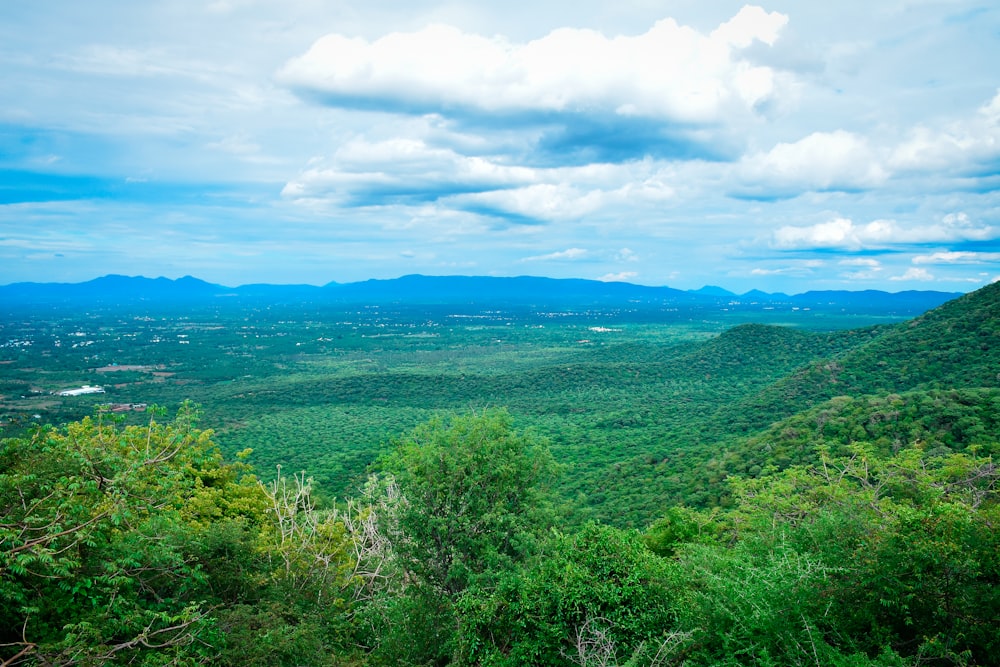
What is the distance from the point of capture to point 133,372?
94.6 meters

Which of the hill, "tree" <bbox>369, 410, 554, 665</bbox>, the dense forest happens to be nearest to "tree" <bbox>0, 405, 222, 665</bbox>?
the dense forest

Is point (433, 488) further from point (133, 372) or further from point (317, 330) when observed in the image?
point (317, 330)

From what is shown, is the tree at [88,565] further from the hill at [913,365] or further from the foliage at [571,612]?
the hill at [913,365]

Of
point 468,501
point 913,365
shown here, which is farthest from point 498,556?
point 913,365

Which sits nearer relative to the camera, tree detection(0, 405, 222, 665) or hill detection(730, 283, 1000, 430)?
tree detection(0, 405, 222, 665)

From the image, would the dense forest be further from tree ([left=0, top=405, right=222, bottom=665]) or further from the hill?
the hill

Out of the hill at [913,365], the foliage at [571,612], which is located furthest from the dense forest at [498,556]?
the hill at [913,365]

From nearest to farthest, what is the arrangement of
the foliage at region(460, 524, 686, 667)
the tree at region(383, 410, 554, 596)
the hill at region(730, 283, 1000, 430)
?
the foliage at region(460, 524, 686, 667) < the tree at region(383, 410, 554, 596) < the hill at region(730, 283, 1000, 430)

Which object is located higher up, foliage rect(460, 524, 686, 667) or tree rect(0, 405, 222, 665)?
tree rect(0, 405, 222, 665)

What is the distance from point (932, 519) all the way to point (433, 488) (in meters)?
8.78

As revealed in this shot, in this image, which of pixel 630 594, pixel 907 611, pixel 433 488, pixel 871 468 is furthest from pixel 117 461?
pixel 871 468

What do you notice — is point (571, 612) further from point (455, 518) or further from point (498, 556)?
point (455, 518)

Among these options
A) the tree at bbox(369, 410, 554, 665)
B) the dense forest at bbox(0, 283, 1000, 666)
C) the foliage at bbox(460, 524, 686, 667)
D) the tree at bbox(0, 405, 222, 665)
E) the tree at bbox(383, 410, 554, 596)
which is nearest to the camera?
the tree at bbox(0, 405, 222, 665)

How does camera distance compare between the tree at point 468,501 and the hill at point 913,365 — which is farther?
the hill at point 913,365
